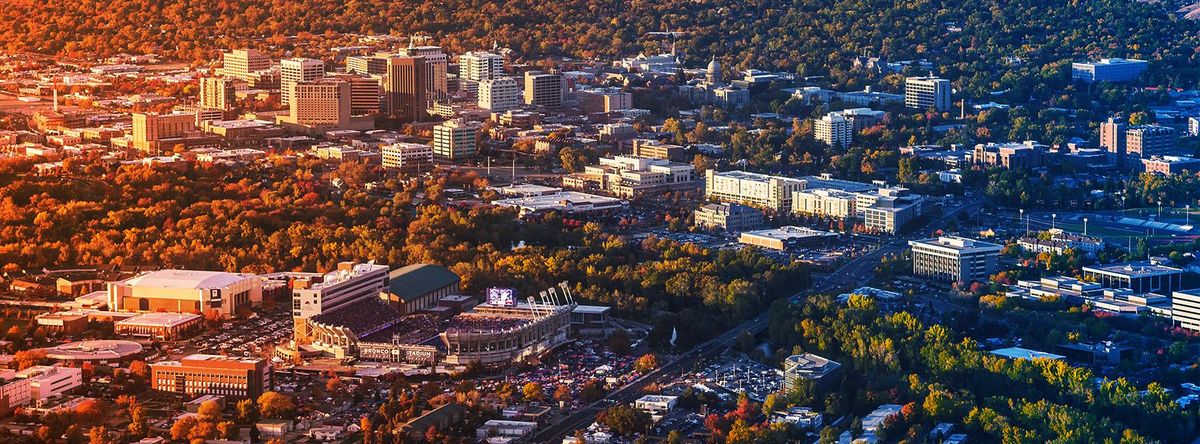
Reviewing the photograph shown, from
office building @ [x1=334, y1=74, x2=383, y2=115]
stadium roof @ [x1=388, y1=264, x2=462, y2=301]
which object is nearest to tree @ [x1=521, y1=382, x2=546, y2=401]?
stadium roof @ [x1=388, y1=264, x2=462, y2=301]

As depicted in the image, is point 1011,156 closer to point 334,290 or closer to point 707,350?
point 707,350

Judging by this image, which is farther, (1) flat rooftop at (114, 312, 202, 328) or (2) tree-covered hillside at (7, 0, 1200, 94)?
(2) tree-covered hillside at (7, 0, 1200, 94)

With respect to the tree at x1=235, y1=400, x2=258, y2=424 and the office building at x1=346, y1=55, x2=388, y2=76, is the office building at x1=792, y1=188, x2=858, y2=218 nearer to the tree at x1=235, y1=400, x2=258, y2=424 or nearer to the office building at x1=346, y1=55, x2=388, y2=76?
the office building at x1=346, y1=55, x2=388, y2=76

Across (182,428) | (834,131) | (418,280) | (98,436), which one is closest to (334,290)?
(418,280)

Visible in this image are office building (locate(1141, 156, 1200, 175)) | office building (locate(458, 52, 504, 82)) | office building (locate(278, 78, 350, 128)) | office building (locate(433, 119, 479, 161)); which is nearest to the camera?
office building (locate(1141, 156, 1200, 175))

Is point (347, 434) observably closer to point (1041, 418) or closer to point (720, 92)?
point (1041, 418)

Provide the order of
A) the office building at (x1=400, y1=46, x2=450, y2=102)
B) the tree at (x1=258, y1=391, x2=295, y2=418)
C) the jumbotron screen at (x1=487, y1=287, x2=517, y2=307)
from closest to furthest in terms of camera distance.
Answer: the tree at (x1=258, y1=391, x2=295, y2=418), the jumbotron screen at (x1=487, y1=287, x2=517, y2=307), the office building at (x1=400, y1=46, x2=450, y2=102)

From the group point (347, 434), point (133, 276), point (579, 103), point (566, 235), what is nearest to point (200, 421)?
point (347, 434)
